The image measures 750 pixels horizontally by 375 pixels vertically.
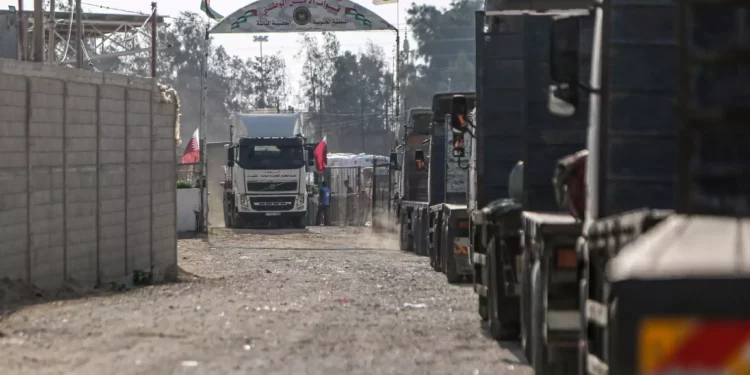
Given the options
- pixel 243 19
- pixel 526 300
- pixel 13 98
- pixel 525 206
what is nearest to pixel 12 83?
pixel 13 98

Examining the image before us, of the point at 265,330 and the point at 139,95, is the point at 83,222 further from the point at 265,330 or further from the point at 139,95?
the point at 265,330

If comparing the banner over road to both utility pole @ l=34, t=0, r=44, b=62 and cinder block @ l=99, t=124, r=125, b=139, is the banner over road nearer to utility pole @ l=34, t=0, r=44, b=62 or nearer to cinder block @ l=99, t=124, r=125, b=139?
utility pole @ l=34, t=0, r=44, b=62

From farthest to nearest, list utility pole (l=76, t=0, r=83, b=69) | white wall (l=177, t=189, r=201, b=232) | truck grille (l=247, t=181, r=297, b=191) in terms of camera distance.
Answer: truck grille (l=247, t=181, r=297, b=191) < white wall (l=177, t=189, r=201, b=232) < utility pole (l=76, t=0, r=83, b=69)

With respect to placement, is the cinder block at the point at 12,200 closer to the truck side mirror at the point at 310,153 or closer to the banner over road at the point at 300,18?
the banner over road at the point at 300,18

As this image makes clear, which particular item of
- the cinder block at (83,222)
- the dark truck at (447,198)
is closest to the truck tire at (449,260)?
the dark truck at (447,198)

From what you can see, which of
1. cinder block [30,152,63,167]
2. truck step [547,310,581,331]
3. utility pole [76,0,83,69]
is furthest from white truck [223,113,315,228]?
truck step [547,310,581,331]

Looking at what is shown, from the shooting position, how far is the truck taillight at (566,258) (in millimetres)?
8398

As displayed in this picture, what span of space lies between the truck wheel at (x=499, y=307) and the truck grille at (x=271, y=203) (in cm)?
3138

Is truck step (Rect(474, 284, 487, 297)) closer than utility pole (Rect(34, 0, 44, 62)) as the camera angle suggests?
Yes

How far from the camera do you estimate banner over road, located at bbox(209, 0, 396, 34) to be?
3562cm

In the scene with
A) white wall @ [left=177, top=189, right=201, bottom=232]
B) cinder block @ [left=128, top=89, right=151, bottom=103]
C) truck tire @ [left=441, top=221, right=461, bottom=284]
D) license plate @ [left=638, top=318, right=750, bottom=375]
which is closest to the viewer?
license plate @ [left=638, top=318, right=750, bottom=375]

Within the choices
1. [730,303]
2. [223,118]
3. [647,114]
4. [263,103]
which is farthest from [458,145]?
[223,118]

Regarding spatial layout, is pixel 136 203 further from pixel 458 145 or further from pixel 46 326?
pixel 46 326

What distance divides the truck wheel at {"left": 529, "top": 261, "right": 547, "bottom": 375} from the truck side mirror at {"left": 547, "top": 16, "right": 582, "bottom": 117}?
1.64 metres
